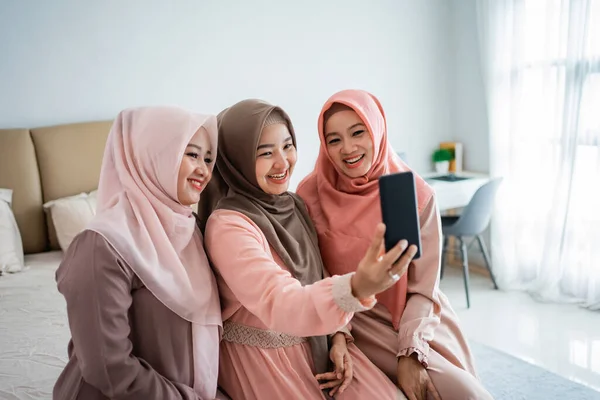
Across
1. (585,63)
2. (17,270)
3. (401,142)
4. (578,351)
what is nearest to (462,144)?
(401,142)

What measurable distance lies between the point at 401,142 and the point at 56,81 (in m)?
2.50

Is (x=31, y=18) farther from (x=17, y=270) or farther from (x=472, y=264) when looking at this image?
(x=472, y=264)

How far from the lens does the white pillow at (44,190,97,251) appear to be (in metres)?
3.07

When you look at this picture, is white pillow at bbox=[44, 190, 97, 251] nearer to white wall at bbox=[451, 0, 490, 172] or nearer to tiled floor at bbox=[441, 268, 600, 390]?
tiled floor at bbox=[441, 268, 600, 390]

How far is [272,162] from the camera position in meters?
1.50

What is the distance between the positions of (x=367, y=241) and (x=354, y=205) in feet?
0.41

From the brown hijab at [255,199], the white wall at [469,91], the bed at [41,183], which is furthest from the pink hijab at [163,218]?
the white wall at [469,91]

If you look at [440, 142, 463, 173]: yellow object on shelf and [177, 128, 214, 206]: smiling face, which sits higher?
[177, 128, 214, 206]: smiling face

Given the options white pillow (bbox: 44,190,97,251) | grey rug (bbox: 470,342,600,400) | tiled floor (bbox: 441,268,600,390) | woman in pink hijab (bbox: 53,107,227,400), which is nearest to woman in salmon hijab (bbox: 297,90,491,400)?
woman in pink hijab (bbox: 53,107,227,400)

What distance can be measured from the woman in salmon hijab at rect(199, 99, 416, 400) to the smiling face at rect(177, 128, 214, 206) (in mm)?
83

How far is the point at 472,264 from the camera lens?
448cm

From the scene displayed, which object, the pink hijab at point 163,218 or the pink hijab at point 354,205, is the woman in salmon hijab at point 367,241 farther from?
the pink hijab at point 163,218

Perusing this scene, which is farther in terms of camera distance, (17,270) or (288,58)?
(288,58)

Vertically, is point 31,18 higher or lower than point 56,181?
higher
